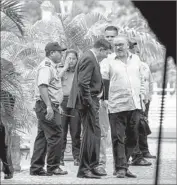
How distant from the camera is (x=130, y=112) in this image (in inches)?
358

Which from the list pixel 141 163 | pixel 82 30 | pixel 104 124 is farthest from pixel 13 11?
pixel 82 30

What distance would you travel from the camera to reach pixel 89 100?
8.66 metres

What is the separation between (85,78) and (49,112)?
730 millimetres

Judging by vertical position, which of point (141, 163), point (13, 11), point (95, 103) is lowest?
point (141, 163)

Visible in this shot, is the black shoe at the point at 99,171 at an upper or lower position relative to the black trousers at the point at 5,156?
lower

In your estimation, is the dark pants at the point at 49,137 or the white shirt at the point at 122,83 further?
the dark pants at the point at 49,137

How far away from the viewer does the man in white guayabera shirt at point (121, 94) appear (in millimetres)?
8914

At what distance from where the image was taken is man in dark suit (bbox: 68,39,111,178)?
8668 millimetres

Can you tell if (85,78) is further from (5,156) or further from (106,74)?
(5,156)

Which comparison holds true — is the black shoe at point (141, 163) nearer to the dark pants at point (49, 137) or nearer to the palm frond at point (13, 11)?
the dark pants at point (49, 137)

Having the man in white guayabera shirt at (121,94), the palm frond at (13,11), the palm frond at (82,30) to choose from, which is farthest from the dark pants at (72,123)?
the palm frond at (13,11)

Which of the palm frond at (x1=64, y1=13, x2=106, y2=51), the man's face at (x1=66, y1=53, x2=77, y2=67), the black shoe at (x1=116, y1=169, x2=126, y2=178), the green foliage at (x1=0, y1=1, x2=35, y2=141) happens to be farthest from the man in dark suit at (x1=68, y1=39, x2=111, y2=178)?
the palm frond at (x1=64, y1=13, x2=106, y2=51)

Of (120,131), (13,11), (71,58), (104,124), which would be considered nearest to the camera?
(13,11)

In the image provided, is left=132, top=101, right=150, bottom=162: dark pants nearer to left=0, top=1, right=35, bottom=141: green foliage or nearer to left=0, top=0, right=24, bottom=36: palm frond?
left=0, top=1, right=35, bottom=141: green foliage
